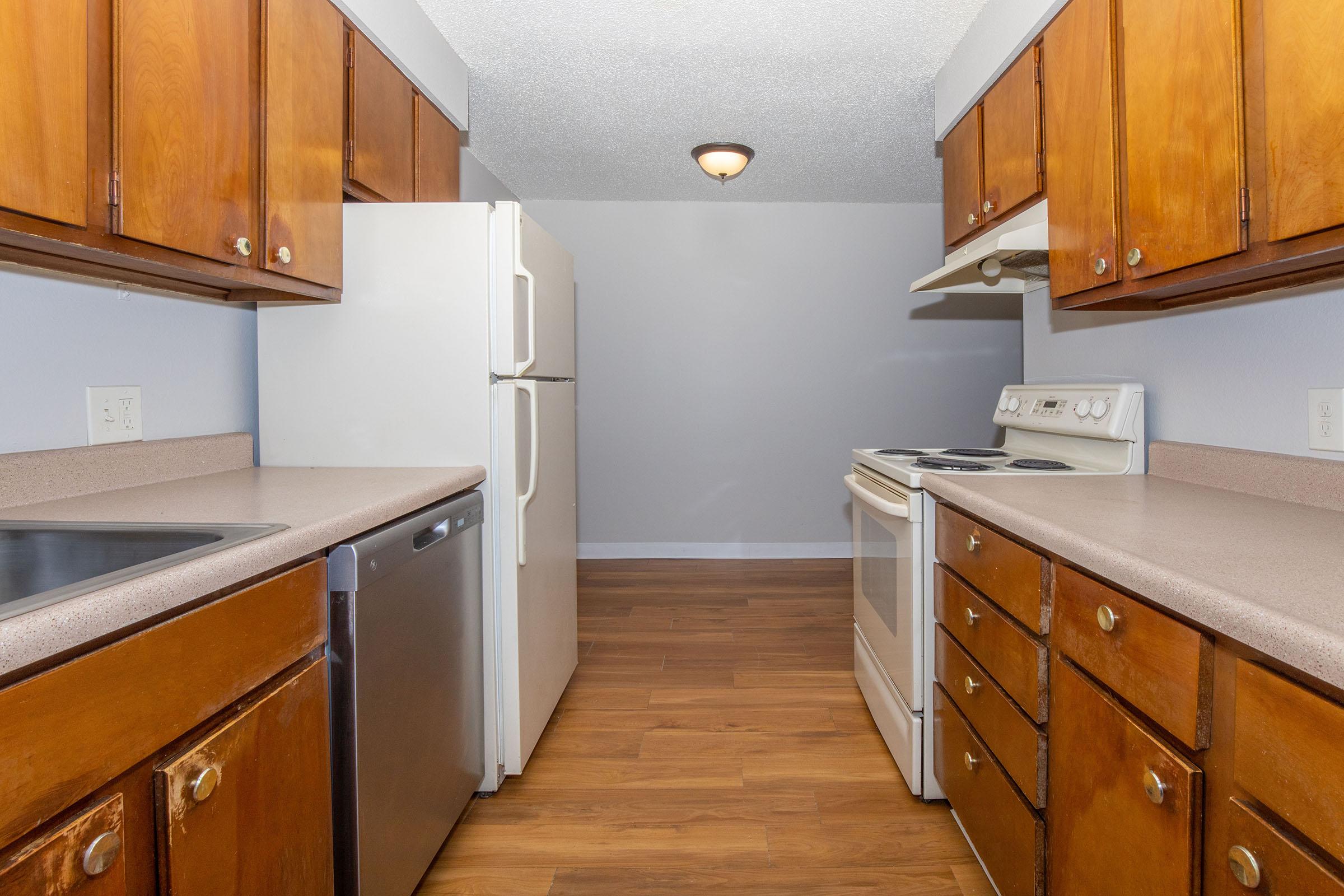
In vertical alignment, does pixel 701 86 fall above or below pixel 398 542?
above

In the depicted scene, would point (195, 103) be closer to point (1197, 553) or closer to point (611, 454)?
point (1197, 553)

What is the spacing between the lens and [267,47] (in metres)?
1.48

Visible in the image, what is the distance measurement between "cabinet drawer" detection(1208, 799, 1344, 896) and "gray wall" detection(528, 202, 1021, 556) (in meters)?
3.73

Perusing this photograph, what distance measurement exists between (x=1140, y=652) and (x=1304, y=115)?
0.80 metres

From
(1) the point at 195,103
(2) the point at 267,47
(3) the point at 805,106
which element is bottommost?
(1) the point at 195,103

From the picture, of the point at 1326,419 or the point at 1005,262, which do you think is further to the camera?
the point at 1005,262

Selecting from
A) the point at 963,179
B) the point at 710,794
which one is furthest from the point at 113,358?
the point at 963,179

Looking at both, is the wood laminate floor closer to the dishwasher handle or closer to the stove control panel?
Answer: the dishwasher handle

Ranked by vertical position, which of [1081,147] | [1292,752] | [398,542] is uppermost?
Answer: [1081,147]

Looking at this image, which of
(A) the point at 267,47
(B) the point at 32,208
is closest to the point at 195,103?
(A) the point at 267,47

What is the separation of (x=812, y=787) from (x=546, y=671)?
2.68 ft

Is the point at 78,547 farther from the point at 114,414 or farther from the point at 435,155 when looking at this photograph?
the point at 435,155

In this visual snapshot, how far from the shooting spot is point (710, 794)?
6.23 feet

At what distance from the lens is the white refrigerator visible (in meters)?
1.81
